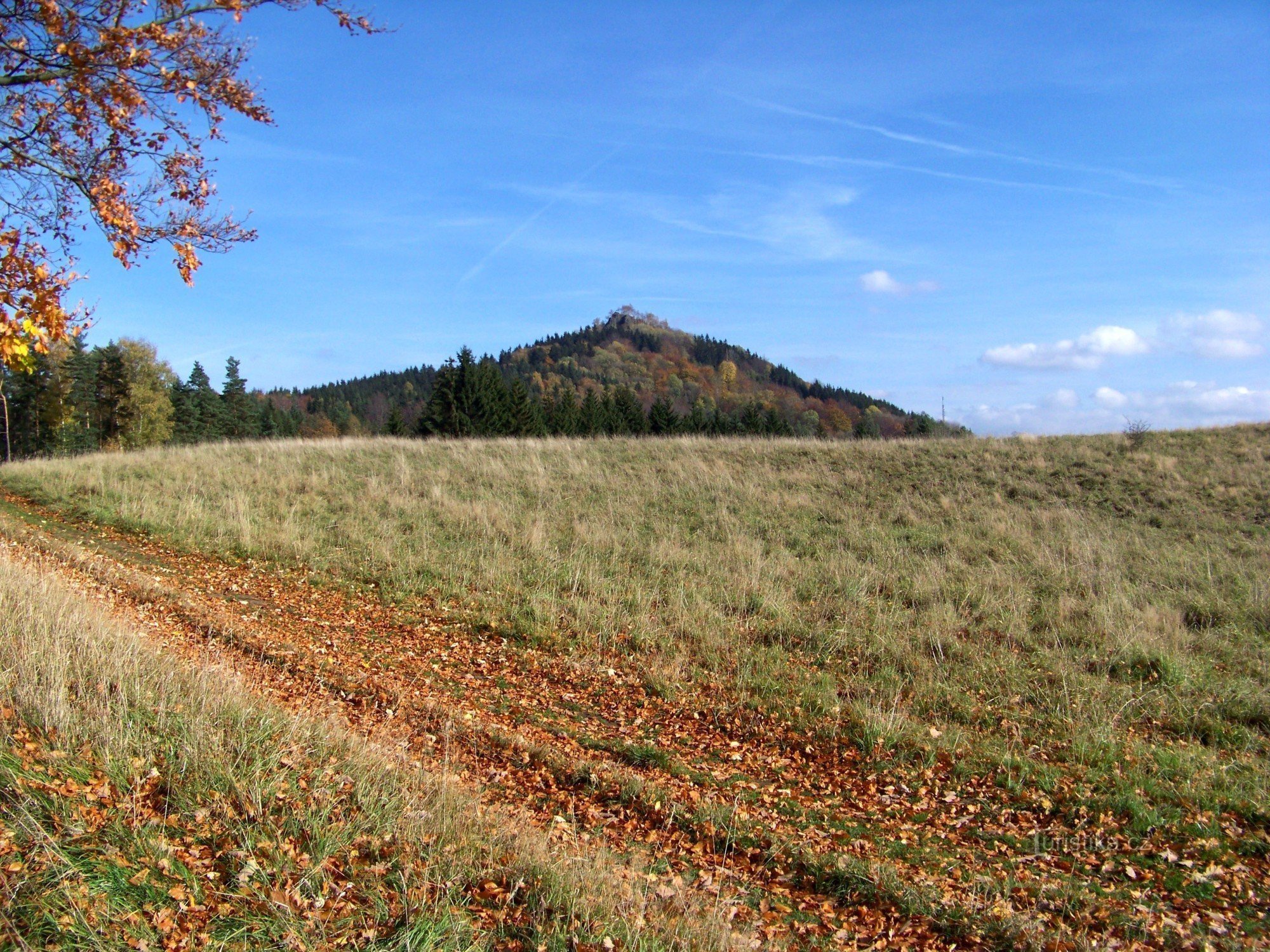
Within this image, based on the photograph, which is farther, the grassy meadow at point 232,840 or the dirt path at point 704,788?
the dirt path at point 704,788

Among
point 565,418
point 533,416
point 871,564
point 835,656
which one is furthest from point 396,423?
point 835,656

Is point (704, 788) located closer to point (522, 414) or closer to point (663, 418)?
point (663, 418)

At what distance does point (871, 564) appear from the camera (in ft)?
36.7

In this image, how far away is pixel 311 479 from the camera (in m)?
16.0

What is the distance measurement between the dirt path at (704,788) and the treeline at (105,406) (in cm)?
4596

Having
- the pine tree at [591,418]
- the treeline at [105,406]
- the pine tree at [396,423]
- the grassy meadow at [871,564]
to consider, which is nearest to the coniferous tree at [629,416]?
the pine tree at [591,418]

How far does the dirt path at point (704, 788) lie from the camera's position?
4203 millimetres

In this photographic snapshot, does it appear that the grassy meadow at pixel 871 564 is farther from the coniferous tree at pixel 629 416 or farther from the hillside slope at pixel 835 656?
the coniferous tree at pixel 629 416

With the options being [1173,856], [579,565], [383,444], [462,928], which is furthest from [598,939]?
[383,444]

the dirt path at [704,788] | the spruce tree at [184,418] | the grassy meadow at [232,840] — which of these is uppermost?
the spruce tree at [184,418]

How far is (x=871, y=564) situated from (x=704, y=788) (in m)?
6.59

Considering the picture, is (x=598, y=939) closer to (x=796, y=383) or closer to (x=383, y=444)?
(x=383, y=444)

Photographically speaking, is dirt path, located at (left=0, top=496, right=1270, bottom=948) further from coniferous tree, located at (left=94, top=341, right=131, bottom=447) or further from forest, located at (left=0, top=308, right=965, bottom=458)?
coniferous tree, located at (left=94, top=341, right=131, bottom=447)

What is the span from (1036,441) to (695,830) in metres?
18.8
